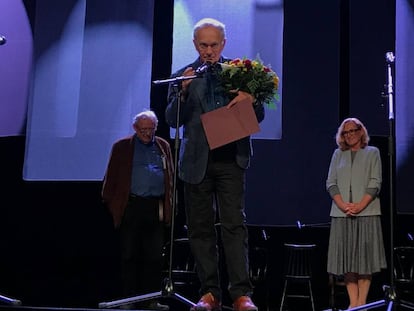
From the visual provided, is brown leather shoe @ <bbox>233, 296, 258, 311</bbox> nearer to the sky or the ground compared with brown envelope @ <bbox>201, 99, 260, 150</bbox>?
nearer to the ground

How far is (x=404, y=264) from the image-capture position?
15.3 ft

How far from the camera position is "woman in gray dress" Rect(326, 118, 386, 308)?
3.63 meters

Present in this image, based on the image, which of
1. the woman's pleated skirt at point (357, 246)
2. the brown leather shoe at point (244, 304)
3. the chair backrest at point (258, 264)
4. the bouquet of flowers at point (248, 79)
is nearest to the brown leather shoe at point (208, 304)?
the brown leather shoe at point (244, 304)

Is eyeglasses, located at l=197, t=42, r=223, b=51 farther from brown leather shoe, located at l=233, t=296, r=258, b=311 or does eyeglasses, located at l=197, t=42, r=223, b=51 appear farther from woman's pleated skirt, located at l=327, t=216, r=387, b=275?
woman's pleated skirt, located at l=327, t=216, r=387, b=275

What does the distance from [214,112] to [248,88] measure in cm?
19

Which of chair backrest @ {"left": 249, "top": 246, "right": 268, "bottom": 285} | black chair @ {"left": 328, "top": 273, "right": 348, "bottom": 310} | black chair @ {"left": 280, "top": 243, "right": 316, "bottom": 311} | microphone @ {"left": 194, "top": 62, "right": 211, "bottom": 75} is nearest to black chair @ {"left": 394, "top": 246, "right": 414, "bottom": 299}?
black chair @ {"left": 328, "top": 273, "right": 348, "bottom": 310}

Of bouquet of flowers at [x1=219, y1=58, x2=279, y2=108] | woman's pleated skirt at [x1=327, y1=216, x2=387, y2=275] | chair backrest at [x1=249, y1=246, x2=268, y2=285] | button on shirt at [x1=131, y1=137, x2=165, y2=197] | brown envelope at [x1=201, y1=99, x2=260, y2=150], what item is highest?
bouquet of flowers at [x1=219, y1=58, x2=279, y2=108]

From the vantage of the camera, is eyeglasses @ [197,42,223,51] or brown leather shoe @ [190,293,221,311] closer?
brown leather shoe @ [190,293,221,311]

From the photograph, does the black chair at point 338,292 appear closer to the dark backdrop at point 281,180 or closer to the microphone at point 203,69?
the dark backdrop at point 281,180

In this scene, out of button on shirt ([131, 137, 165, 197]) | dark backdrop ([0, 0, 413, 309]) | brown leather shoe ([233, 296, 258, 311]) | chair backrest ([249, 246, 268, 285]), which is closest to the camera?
brown leather shoe ([233, 296, 258, 311])

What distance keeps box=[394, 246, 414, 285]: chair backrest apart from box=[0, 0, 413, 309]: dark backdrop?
0.48 feet

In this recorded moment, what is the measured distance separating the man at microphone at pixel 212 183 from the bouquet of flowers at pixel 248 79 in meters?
0.04

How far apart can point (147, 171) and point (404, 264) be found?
234 cm

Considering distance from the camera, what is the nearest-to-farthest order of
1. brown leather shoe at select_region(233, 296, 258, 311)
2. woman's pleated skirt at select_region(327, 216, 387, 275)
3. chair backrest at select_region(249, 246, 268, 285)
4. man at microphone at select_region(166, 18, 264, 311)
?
brown leather shoe at select_region(233, 296, 258, 311)
man at microphone at select_region(166, 18, 264, 311)
woman's pleated skirt at select_region(327, 216, 387, 275)
chair backrest at select_region(249, 246, 268, 285)
